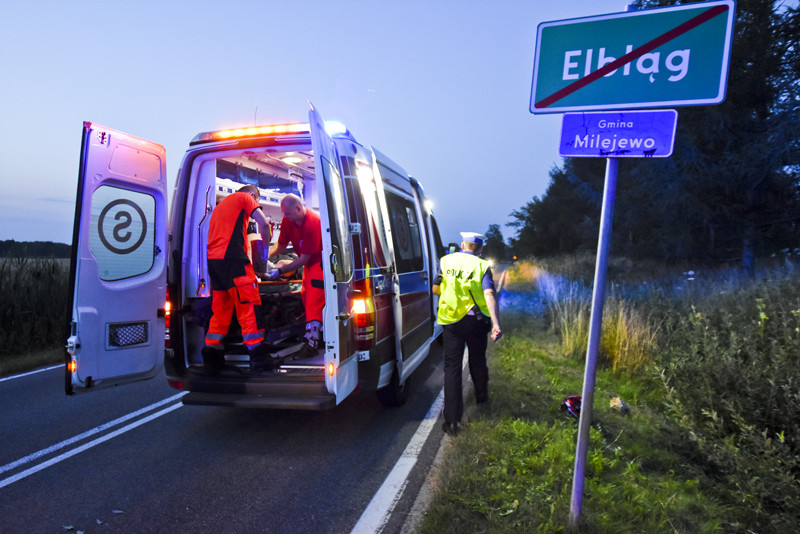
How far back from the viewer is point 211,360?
14.7 ft

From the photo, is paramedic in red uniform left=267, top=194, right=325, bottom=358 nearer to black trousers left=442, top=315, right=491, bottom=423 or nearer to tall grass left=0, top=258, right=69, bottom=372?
black trousers left=442, top=315, right=491, bottom=423

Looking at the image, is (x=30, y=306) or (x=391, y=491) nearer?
(x=391, y=491)

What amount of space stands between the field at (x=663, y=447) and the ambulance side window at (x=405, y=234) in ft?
5.77

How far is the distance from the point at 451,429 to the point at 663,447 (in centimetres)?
174

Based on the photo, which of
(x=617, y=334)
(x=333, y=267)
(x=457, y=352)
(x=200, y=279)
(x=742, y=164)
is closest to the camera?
(x=333, y=267)

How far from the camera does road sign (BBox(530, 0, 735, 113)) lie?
239 cm

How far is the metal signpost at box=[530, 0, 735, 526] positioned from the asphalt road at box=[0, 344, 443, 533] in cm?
165

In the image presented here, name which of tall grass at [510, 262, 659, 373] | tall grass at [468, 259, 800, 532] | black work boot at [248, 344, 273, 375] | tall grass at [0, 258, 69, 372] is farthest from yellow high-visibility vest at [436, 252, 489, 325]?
tall grass at [0, 258, 69, 372]

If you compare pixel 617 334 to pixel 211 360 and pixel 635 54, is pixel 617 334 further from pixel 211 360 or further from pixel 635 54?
pixel 211 360

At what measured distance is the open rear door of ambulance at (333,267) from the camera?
12.5 feet

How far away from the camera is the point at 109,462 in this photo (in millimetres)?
3873

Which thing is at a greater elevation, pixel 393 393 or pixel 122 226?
pixel 122 226

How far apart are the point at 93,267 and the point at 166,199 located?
90cm

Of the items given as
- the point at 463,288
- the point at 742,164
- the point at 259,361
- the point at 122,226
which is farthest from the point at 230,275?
the point at 742,164
